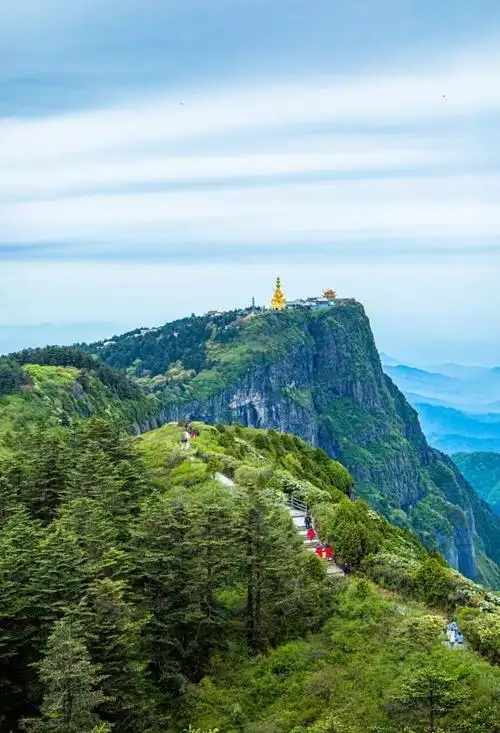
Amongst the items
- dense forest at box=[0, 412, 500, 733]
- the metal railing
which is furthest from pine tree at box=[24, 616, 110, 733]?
the metal railing

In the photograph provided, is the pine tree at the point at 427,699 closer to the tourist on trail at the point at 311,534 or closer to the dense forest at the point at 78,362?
the tourist on trail at the point at 311,534

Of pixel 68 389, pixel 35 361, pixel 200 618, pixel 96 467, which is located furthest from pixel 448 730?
pixel 35 361

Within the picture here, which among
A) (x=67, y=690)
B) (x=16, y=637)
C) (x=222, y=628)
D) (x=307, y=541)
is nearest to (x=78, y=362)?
(x=307, y=541)

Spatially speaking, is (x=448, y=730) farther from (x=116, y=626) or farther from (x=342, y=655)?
(x=116, y=626)

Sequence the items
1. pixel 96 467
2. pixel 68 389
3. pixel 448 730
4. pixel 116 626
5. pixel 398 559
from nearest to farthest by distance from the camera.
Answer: pixel 448 730 < pixel 116 626 < pixel 398 559 < pixel 96 467 < pixel 68 389

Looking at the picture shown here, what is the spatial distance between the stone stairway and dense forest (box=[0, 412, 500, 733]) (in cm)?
65

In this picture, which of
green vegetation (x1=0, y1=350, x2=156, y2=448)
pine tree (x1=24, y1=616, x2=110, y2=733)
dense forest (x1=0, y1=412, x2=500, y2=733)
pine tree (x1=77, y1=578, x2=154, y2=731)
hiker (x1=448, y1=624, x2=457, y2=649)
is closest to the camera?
pine tree (x1=24, y1=616, x2=110, y2=733)

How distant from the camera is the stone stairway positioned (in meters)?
40.1

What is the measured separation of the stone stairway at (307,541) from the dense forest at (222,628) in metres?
0.65

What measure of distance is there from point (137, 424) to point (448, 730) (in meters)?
112

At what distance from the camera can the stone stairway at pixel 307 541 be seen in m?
40.1

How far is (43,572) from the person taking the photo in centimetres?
3144

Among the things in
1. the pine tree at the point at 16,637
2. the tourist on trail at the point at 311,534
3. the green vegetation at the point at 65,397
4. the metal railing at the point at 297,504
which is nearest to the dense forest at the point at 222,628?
the pine tree at the point at 16,637

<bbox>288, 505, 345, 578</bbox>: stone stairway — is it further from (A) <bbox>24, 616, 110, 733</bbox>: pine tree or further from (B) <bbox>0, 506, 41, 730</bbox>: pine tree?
(A) <bbox>24, 616, 110, 733</bbox>: pine tree
